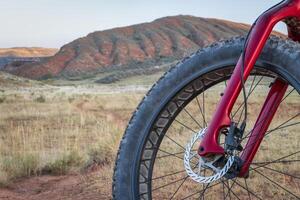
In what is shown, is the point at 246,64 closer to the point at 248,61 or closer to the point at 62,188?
the point at 248,61

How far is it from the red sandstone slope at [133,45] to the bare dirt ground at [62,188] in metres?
85.7

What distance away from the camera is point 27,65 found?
10888cm

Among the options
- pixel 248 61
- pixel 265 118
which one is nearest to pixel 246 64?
pixel 248 61

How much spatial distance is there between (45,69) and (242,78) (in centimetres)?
10398

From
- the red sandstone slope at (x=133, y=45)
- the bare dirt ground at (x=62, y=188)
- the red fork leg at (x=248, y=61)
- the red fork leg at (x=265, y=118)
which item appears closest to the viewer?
the red fork leg at (x=248, y=61)

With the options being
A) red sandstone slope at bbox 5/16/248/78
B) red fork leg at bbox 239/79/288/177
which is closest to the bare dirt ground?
red fork leg at bbox 239/79/288/177

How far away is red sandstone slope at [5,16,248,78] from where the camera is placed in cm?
10006

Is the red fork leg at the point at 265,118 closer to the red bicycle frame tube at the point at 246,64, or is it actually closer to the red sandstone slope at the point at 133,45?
the red bicycle frame tube at the point at 246,64

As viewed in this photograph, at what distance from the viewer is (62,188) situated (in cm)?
513

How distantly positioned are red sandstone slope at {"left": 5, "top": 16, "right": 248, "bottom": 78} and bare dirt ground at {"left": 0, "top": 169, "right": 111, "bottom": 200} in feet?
281

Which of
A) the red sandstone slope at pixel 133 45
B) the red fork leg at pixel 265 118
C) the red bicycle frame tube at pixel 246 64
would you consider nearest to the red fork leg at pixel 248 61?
the red bicycle frame tube at pixel 246 64

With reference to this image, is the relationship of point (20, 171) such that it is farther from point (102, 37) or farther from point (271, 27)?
point (102, 37)

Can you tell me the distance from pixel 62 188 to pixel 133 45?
331 feet

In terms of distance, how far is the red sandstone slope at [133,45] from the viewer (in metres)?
100
